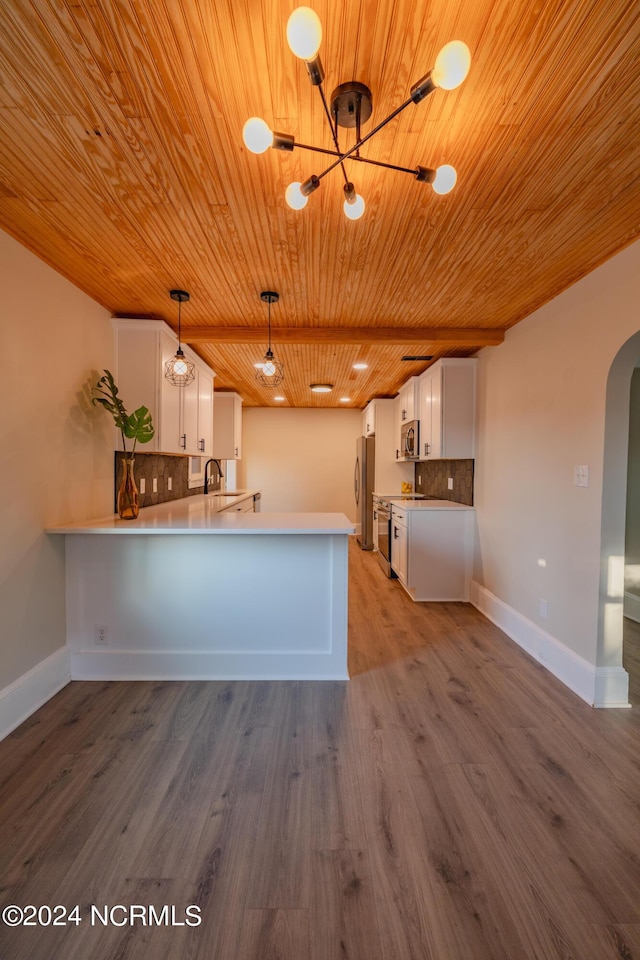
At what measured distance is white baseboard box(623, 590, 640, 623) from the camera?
3.36 m

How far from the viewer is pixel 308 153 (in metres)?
1.44

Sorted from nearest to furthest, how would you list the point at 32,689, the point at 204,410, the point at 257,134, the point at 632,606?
1. the point at 257,134
2. the point at 32,689
3. the point at 632,606
4. the point at 204,410

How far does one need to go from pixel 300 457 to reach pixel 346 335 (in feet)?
13.8

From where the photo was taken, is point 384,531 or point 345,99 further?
point 384,531

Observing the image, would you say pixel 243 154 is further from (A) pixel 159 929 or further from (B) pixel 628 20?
(A) pixel 159 929

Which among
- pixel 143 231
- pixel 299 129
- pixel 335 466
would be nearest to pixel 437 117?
pixel 299 129

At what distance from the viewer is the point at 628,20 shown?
1004mm

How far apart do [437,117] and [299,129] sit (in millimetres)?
462

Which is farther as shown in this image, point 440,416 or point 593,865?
point 440,416

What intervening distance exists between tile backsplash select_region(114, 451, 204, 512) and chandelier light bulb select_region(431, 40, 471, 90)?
112 inches

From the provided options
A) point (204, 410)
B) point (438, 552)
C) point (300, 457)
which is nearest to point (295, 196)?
point (204, 410)

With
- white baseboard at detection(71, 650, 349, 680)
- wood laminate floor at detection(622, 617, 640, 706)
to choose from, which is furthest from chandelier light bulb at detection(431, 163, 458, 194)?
wood laminate floor at detection(622, 617, 640, 706)

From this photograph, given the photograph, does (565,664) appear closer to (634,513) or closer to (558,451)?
(558,451)

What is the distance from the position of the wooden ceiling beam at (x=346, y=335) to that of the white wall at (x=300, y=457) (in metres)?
4.00
